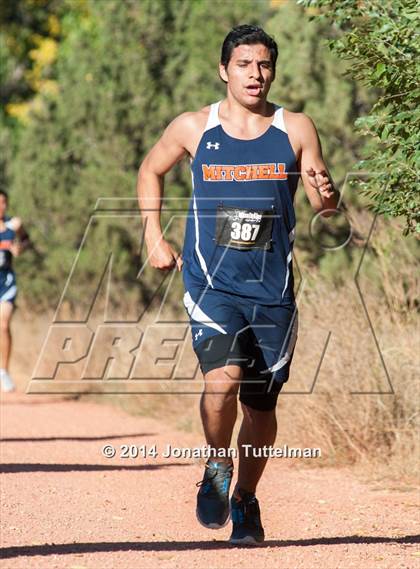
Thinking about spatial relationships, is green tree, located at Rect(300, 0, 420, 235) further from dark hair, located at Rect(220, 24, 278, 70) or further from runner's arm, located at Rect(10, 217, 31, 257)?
runner's arm, located at Rect(10, 217, 31, 257)

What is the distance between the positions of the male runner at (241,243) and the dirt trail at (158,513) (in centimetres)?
44

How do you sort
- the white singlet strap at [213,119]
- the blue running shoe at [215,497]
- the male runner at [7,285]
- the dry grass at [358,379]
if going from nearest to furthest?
the blue running shoe at [215,497]
the white singlet strap at [213,119]
the dry grass at [358,379]
the male runner at [7,285]

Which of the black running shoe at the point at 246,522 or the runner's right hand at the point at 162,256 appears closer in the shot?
the runner's right hand at the point at 162,256

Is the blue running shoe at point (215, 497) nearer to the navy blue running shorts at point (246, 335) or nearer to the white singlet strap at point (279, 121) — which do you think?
the navy blue running shorts at point (246, 335)

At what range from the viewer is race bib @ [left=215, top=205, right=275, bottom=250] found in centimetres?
607

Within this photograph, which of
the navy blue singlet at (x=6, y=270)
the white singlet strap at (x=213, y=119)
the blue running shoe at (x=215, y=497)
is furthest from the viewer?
the navy blue singlet at (x=6, y=270)

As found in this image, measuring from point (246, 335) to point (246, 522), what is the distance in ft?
3.15

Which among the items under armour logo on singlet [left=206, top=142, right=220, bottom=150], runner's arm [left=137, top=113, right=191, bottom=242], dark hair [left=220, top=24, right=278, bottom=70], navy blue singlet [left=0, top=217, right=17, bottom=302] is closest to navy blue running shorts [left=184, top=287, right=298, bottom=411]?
runner's arm [left=137, top=113, right=191, bottom=242]

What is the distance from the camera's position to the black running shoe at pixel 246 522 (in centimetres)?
634

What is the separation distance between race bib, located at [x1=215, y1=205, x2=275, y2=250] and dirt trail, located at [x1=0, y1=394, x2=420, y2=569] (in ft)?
4.93

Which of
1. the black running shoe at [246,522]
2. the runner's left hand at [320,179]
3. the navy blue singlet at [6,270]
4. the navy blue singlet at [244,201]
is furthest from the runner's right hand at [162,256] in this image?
the navy blue singlet at [6,270]

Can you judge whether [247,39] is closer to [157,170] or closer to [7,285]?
[157,170]

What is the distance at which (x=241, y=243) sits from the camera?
6.08 m

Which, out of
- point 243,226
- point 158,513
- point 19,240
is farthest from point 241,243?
point 19,240
